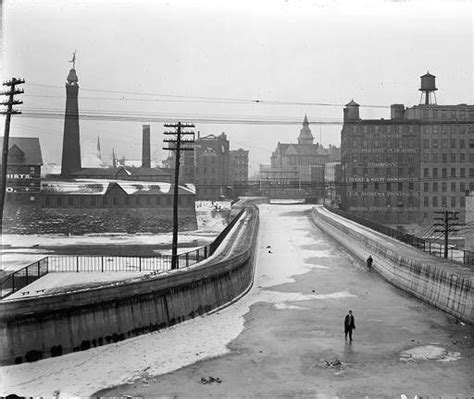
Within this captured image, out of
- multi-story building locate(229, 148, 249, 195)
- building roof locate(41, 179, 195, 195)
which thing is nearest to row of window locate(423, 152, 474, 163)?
building roof locate(41, 179, 195, 195)

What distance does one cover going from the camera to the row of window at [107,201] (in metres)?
73.4

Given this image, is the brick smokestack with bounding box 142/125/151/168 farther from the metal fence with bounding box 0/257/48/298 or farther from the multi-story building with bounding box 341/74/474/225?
the metal fence with bounding box 0/257/48/298

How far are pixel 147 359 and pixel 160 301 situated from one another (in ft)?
13.8

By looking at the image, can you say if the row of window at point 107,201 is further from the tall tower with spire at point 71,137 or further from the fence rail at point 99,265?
the fence rail at point 99,265

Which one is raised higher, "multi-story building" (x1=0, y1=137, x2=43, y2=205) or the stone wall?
"multi-story building" (x1=0, y1=137, x2=43, y2=205)

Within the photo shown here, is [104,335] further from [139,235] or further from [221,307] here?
[139,235]

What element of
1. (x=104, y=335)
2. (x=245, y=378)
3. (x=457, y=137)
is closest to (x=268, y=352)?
(x=245, y=378)

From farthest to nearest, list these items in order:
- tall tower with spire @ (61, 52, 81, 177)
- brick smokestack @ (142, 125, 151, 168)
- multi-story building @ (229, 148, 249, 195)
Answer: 1. multi-story building @ (229, 148, 249, 195)
2. brick smokestack @ (142, 125, 151, 168)
3. tall tower with spire @ (61, 52, 81, 177)

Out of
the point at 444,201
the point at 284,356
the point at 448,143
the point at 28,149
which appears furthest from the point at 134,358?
the point at 448,143

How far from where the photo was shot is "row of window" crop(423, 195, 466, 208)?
89000 mm

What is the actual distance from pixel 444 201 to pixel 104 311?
80.2 meters

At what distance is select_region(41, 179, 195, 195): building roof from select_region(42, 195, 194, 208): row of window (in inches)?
27.2

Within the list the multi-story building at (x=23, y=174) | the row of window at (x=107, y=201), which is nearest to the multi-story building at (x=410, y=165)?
the row of window at (x=107, y=201)

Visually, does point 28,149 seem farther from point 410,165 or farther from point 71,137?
point 410,165
